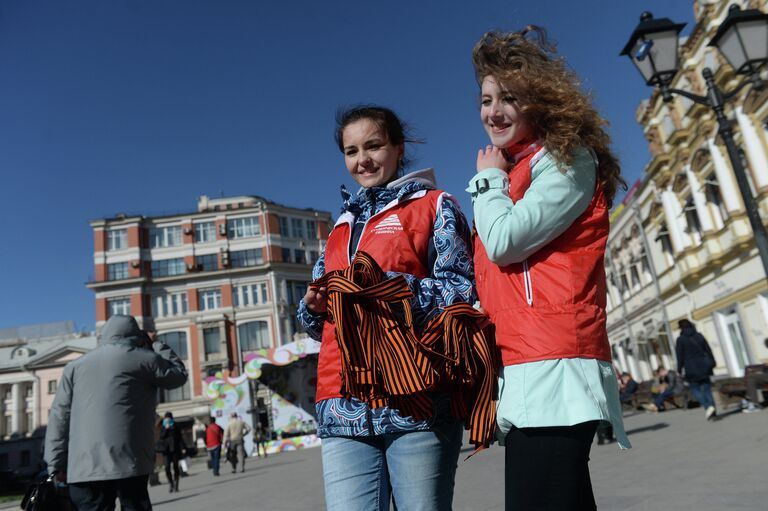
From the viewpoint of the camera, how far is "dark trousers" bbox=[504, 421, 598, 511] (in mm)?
1688

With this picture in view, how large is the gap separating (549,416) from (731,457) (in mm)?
5964

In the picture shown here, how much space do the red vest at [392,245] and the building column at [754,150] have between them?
20193mm

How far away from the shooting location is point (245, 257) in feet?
182

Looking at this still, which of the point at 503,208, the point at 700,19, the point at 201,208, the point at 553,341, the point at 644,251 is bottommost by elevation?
the point at 553,341

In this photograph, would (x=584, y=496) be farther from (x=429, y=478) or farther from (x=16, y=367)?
(x=16, y=367)

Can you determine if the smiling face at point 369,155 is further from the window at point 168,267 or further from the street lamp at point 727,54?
the window at point 168,267

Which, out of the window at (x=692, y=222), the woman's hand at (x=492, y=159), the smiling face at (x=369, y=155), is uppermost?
the window at (x=692, y=222)

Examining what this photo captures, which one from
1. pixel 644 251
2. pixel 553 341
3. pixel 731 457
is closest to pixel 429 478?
pixel 553 341

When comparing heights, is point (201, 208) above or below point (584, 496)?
above

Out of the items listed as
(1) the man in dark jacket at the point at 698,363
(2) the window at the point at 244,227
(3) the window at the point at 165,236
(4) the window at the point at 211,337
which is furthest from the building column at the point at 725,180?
(3) the window at the point at 165,236

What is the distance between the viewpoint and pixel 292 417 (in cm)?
2872

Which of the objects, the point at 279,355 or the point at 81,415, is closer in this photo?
the point at 81,415

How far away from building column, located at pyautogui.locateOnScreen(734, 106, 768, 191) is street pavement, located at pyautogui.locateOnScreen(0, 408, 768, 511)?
1039cm

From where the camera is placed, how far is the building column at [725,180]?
21.3 metres
